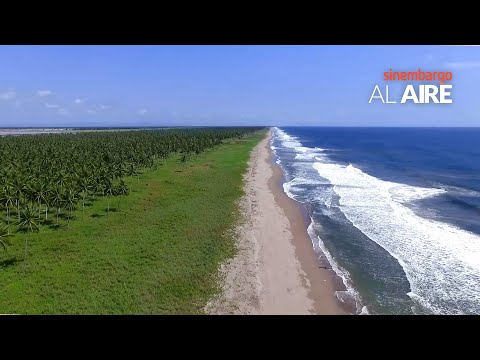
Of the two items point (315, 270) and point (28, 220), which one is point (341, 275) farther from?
point (28, 220)

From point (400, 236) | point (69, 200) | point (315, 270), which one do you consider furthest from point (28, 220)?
point (400, 236)

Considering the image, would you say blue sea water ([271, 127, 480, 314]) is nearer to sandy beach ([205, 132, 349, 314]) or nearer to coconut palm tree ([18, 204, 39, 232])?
sandy beach ([205, 132, 349, 314])

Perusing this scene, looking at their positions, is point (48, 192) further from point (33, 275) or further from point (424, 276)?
point (424, 276)

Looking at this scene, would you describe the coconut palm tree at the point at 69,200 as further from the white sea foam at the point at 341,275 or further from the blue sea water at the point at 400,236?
the blue sea water at the point at 400,236

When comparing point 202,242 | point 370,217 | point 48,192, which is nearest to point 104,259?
point 202,242

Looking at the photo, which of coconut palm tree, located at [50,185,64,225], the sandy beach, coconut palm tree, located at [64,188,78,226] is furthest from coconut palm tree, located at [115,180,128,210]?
the sandy beach

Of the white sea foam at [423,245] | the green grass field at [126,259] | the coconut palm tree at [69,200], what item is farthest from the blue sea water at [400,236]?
the coconut palm tree at [69,200]

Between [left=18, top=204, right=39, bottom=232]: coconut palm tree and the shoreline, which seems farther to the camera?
[left=18, top=204, right=39, bottom=232]: coconut palm tree
